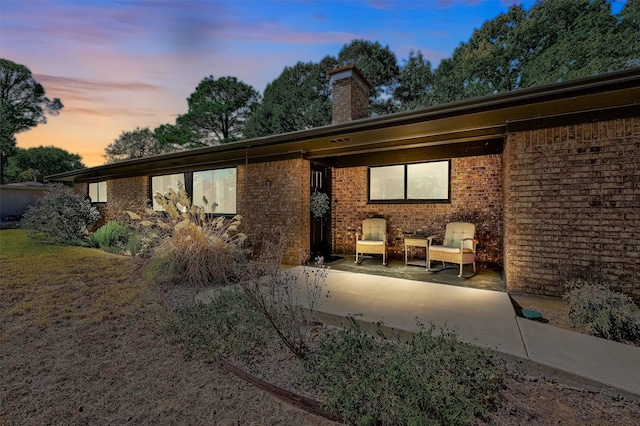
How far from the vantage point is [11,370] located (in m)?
2.44

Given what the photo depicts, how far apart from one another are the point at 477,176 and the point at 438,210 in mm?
1015

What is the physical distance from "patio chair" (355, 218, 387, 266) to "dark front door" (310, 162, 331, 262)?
3.12 feet

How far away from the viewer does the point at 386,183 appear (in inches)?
280

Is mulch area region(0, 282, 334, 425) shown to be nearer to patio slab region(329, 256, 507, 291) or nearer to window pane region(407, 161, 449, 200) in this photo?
Result: patio slab region(329, 256, 507, 291)

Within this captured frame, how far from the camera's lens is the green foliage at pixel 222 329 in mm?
2705

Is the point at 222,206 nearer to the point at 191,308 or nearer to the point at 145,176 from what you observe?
the point at 145,176

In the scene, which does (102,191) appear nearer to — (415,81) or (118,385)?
(118,385)

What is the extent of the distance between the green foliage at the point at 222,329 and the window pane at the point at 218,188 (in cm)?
468

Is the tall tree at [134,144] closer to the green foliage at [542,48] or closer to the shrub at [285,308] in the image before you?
the green foliage at [542,48]

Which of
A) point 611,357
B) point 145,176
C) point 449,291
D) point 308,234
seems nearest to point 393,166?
point 308,234

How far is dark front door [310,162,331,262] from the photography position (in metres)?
6.74

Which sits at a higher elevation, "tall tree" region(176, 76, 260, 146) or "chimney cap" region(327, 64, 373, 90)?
"tall tree" region(176, 76, 260, 146)

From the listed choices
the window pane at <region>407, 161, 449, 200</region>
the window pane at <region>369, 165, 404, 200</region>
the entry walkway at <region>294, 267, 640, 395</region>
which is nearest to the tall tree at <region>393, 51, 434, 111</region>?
the window pane at <region>369, 165, 404, 200</region>

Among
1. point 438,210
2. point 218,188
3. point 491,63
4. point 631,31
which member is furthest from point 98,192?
point 631,31
